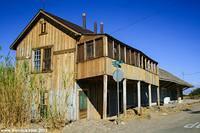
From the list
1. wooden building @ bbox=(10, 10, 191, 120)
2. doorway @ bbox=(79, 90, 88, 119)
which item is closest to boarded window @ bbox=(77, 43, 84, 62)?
wooden building @ bbox=(10, 10, 191, 120)

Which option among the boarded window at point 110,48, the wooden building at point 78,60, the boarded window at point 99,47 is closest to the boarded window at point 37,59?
the wooden building at point 78,60

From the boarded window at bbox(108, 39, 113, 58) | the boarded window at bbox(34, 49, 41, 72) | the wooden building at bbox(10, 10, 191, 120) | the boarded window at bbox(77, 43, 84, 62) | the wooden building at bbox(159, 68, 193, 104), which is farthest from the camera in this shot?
the wooden building at bbox(159, 68, 193, 104)

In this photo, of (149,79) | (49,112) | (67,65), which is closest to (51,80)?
(67,65)

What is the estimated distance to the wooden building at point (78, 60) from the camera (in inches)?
564

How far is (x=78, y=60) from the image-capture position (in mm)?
15414

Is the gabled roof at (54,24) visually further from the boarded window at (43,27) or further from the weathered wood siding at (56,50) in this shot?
the boarded window at (43,27)

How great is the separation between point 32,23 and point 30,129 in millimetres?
10938

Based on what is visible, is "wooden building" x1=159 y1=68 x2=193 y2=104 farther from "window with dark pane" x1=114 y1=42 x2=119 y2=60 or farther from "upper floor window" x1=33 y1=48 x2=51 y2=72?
"upper floor window" x1=33 y1=48 x2=51 y2=72

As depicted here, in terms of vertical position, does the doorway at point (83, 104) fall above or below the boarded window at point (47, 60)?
below

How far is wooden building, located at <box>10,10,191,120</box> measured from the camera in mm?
14320

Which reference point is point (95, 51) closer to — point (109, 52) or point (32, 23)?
point (109, 52)

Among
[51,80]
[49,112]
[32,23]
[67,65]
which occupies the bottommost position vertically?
[49,112]

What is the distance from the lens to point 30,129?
920 cm

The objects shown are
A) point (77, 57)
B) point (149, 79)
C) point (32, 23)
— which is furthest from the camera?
point (149, 79)
